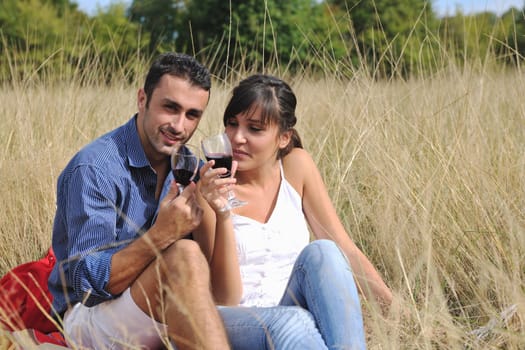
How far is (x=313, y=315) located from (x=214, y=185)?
23.0 inches

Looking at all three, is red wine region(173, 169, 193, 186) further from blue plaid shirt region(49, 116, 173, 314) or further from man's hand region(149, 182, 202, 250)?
blue plaid shirt region(49, 116, 173, 314)

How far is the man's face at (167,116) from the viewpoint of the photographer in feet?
8.30

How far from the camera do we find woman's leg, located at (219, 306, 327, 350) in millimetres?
2100

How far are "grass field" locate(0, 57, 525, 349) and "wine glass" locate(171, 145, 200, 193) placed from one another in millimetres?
728

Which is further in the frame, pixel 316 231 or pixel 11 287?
pixel 316 231

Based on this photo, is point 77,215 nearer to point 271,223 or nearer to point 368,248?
point 271,223

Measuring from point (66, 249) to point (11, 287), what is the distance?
31cm

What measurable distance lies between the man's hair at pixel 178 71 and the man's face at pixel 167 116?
0.8 inches

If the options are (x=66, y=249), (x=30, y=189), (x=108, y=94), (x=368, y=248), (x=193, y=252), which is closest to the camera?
(x=193, y=252)

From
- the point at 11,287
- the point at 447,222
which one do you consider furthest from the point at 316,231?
the point at 11,287

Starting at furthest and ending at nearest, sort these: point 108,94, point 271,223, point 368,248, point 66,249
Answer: point 108,94, point 368,248, point 271,223, point 66,249

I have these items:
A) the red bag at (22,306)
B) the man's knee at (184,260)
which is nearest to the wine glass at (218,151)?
the man's knee at (184,260)

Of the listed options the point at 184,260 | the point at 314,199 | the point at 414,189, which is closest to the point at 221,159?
the point at 184,260

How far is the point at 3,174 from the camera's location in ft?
11.9
